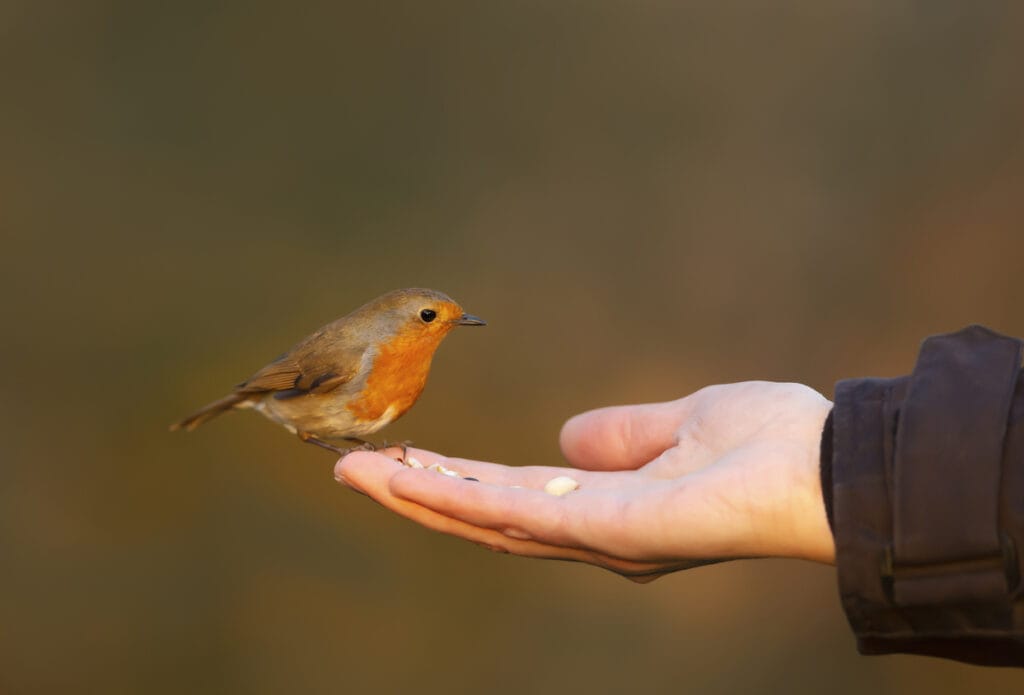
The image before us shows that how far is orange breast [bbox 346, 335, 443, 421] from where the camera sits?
3568mm

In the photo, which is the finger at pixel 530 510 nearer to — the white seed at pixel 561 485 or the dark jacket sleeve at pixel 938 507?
the white seed at pixel 561 485

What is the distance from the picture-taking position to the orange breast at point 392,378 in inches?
140

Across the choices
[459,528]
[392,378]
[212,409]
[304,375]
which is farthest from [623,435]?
[212,409]

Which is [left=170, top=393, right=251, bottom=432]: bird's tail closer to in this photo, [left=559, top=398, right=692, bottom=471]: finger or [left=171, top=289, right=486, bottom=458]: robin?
[left=171, top=289, right=486, bottom=458]: robin

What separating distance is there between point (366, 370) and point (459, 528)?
3.38 ft

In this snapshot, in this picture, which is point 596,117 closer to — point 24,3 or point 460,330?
point 460,330

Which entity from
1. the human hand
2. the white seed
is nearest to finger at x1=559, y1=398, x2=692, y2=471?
the human hand

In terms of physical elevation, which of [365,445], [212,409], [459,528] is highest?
[212,409]

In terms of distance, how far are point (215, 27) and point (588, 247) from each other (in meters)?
2.52

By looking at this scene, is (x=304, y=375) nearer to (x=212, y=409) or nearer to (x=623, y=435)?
(x=212, y=409)

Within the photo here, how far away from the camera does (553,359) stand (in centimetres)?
620

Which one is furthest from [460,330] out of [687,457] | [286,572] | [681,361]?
[687,457]

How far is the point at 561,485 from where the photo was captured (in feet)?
9.25

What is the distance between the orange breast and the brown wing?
3.2 inches
